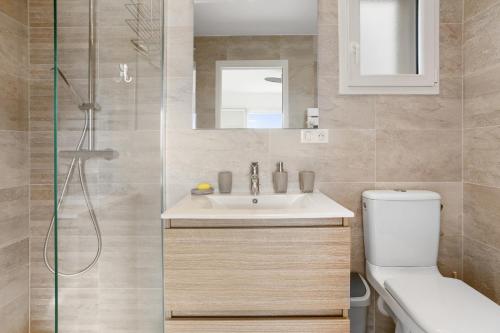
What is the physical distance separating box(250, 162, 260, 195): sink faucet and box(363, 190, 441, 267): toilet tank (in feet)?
1.89

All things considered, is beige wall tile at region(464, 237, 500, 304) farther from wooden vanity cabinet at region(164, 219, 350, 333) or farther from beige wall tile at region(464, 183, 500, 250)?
wooden vanity cabinet at region(164, 219, 350, 333)

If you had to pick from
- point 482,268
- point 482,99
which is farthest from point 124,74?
point 482,268

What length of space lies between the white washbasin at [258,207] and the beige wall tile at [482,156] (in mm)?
766

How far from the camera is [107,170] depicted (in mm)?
1076

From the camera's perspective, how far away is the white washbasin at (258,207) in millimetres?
1194

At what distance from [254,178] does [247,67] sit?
60 centimetres

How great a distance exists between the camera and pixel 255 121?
178 cm

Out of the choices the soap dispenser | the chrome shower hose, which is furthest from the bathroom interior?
the chrome shower hose

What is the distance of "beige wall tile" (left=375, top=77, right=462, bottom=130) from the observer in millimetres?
1760

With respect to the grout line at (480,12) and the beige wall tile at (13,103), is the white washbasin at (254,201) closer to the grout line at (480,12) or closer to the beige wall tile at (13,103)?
the beige wall tile at (13,103)

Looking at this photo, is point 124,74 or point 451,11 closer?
point 124,74

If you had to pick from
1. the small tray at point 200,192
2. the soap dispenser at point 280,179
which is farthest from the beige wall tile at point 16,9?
the soap dispenser at point 280,179

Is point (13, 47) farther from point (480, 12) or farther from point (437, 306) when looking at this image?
point (480, 12)

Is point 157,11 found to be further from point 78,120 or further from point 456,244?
point 456,244
